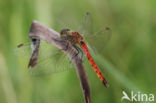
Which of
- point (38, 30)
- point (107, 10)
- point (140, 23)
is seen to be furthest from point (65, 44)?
point (107, 10)

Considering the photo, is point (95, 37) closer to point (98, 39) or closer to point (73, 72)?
point (98, 39)

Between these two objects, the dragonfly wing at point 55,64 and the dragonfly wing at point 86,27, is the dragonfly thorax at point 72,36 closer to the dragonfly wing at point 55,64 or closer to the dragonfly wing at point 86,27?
the dragonfly wing at point 55,64

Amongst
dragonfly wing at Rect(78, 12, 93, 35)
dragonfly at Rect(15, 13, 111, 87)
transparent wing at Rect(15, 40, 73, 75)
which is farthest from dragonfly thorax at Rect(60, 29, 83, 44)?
dragonfly wing at Rect(78, 12, 93, 35)

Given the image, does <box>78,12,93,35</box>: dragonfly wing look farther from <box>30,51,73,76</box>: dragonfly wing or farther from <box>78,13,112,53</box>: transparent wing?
<box>30,51,73,76</box>: dragonfly wing

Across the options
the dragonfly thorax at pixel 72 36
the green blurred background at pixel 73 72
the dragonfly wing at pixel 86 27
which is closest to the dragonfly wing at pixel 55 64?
the dragonfly thorax at pixel 72 36

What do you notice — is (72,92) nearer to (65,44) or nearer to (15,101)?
(15,101)

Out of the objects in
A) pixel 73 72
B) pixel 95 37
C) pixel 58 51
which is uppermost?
pixel 95 37

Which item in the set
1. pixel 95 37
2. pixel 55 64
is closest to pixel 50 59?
pixel 55 64

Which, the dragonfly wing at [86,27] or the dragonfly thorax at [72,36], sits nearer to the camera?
the dragonfly thorax at [72,36]
